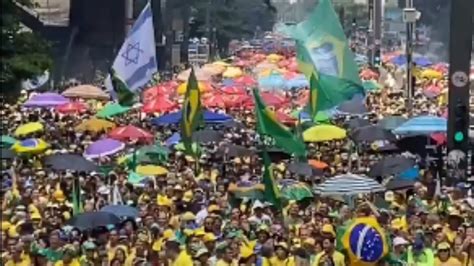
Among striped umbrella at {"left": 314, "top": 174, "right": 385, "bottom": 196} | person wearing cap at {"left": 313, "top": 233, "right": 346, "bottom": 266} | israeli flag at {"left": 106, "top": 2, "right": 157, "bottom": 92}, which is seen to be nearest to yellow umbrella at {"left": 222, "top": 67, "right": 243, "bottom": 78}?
israeli flag at {"left": 106, "top": 2, "right": 157, "bottom": 92}

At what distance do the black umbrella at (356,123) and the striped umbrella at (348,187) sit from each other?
11831 mm

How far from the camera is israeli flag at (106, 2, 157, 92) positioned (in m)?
24.5

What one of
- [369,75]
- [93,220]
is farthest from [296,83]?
[93,220]

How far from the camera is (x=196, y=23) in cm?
8694

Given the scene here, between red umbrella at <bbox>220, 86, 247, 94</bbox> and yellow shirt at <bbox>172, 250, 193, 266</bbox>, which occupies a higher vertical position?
yellow shirt at <bbox>172, 250, 193, 266</bbox>

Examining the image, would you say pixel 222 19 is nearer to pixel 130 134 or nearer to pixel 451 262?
pixel 130 134

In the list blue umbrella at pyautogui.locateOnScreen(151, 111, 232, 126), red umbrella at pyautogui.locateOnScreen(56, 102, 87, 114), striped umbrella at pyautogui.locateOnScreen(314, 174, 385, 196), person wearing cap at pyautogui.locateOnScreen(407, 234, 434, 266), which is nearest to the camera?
person wearing cap at pyautogui.locateOnScreen(407, 234, 434, 266)

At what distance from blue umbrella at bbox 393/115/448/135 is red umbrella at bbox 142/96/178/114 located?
7.95 meters

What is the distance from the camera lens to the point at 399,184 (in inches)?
755

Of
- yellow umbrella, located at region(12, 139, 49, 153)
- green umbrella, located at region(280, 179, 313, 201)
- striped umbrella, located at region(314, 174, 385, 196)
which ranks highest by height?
striped umbrella, located at region(314, 174, 385, 196)

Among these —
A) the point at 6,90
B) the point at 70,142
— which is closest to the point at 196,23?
the point at 70,142

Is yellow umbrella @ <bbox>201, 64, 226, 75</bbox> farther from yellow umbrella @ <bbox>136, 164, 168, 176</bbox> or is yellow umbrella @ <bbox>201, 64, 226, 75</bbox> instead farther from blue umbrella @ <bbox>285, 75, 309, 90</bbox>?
yellow umbrella @ <bbox>136, 164, 168, 176</bbox>

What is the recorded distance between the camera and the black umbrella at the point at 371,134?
86.4 feet

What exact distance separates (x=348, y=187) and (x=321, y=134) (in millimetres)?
7509
